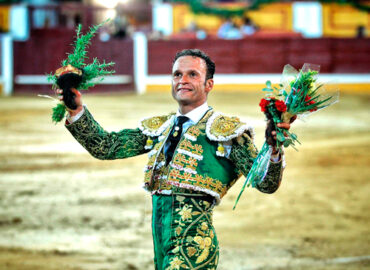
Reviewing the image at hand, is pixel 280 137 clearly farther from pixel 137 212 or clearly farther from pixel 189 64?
pixel 137 212

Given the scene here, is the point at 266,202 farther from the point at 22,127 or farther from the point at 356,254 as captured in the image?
the point at 22,127

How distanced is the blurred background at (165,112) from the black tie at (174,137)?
1605 mm

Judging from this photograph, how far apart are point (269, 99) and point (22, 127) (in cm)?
766

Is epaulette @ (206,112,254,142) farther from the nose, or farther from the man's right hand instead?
the man's right hand

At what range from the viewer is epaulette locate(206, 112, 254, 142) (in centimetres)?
215

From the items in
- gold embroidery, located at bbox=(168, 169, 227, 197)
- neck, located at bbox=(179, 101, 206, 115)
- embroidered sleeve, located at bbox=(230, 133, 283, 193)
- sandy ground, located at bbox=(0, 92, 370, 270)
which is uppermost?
neck, located at bbox=(179, 101, 206, 115)

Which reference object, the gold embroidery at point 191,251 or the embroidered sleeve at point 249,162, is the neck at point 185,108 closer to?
the embroidered sleeve at point 249,162

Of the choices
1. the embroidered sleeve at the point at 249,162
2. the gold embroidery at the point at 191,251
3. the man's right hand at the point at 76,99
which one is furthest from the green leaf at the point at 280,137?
the man's right hand at the point at 76,99

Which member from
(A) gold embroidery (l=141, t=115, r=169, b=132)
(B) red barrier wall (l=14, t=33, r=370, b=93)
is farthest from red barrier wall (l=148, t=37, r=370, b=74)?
(A) gold embroidery (l=141, t=115, r=169, b=132)

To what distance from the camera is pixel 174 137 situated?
2258 mm

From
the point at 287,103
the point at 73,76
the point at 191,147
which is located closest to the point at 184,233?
A: the point at 191,147

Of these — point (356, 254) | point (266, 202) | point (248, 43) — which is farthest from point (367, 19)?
point (356, 254)

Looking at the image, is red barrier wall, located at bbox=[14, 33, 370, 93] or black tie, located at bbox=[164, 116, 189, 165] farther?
red barrier wall, located at bbox=[14, 33, 370, 93]

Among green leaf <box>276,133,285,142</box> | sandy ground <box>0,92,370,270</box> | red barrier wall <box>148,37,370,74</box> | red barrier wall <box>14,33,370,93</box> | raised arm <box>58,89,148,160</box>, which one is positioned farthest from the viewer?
red barrier wall <box>148,37,370,74</box>
